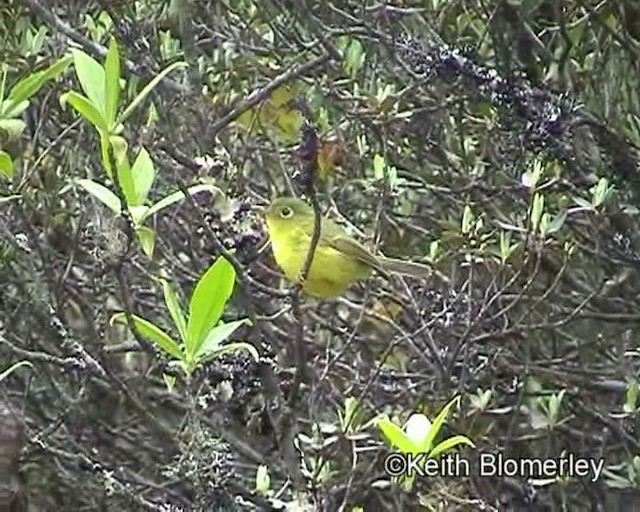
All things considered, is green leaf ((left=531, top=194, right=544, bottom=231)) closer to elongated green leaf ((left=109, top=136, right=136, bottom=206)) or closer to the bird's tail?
the bird's tail

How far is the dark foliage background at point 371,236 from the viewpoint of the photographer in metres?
2.18

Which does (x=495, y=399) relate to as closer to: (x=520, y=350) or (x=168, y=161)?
(x=520, y=350)

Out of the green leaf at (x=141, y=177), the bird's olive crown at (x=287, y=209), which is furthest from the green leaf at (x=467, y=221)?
the green leaf at (x=141, y=177)

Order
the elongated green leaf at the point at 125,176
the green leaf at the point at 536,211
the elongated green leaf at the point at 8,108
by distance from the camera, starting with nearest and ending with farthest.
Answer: the elongated green leaf at the point at 125,176 < the elongated green leaf at the point at 8,108 < the green leaf at the point at 536,211

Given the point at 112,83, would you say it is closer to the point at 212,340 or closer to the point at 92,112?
the point at 92,112

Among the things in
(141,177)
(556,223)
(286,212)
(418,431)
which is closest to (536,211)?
(556,223)

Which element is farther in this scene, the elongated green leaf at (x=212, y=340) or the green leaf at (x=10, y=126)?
the green leaf at (x=10, y=126)

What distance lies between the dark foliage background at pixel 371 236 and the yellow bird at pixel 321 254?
6cm

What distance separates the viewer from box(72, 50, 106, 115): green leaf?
1.26m

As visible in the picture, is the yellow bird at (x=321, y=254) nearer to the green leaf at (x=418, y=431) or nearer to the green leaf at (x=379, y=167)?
the green leaf at (x=379, y=167)

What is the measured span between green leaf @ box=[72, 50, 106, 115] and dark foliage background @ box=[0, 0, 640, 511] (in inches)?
25.6

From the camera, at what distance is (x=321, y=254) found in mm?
2152

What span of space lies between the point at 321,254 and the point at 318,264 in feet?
0.15

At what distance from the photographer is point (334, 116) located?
8.54ft
